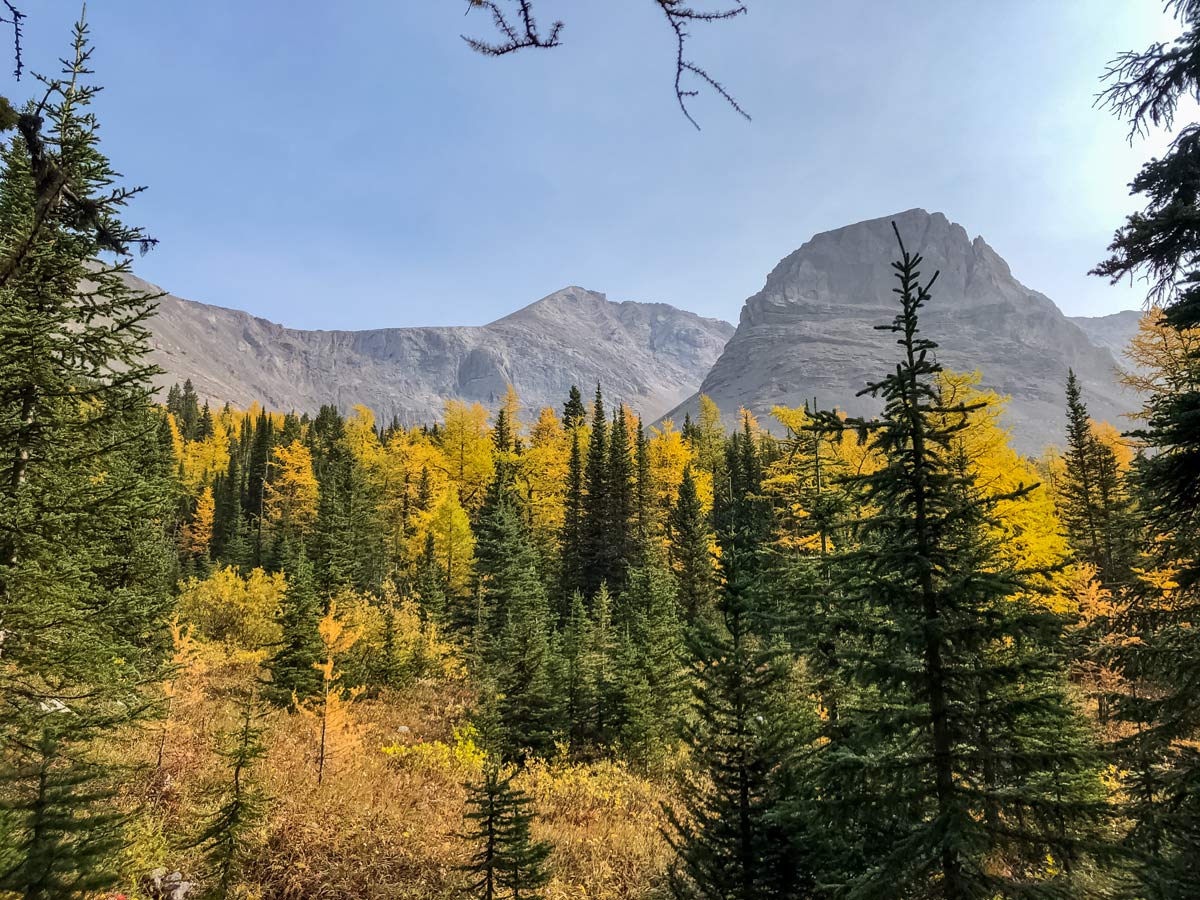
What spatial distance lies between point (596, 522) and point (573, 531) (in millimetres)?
2180

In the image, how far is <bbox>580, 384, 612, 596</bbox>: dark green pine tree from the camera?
35.5 metres

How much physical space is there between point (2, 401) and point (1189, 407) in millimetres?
16205

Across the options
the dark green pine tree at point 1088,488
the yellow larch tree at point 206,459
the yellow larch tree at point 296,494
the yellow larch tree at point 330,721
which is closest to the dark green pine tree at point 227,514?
the yellow larch tree at point 206,459

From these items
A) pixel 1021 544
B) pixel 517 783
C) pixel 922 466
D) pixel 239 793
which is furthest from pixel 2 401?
pixel 1021 544

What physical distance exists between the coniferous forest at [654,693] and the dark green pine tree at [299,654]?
164mm

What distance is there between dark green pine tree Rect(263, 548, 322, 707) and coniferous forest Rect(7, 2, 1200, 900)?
16 centimetres

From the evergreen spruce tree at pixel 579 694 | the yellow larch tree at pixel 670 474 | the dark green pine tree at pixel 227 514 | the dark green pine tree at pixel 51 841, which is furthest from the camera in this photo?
the dark green pine tree at pixel 227 514

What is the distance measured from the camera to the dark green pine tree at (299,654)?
18203 millimetres

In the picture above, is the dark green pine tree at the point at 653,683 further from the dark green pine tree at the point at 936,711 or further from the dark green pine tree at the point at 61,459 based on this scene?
the dark green pine tree at the point at 61,459

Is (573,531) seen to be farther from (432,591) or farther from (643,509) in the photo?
(432,591)

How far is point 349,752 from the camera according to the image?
1530cm

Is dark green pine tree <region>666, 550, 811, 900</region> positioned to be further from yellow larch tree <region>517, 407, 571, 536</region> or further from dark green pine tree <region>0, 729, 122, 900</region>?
yellow larch tree <region>517, 407, 571, 536</region>

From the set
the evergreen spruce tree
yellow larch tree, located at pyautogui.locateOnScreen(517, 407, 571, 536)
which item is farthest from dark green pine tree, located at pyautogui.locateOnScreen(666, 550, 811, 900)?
yellow larch tree, located at pyautogui.locateOnScreen(517, 407, 571, 536)

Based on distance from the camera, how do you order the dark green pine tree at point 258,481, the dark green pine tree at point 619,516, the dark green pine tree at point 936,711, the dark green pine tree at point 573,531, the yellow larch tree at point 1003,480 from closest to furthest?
the dark green pine tree at point 936,711
the yellow larch tree at point 1003,480
the dark green pine tree at point 619,516
the dark green pine tree at point 573,531
the dark green pine tree at point 258,481
